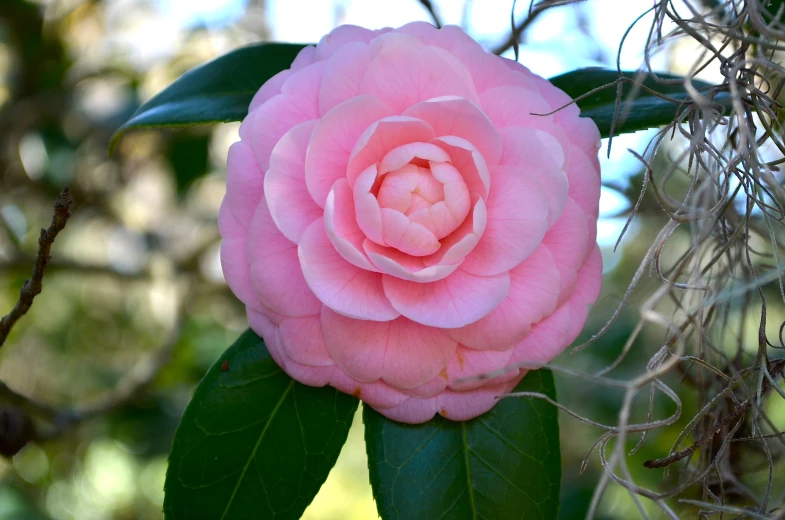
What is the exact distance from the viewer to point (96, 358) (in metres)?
2.51

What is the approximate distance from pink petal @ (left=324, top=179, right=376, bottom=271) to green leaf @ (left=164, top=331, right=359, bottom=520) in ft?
0.55

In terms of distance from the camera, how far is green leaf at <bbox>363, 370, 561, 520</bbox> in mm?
616

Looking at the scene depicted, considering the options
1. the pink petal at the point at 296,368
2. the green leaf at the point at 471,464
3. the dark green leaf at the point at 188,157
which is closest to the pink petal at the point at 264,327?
the pink petal at the point at 296,368

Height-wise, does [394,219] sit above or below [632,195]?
above

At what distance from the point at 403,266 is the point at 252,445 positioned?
248 millimetres

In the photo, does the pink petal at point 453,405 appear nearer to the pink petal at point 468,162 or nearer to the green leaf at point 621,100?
the pink petal at point 468,162

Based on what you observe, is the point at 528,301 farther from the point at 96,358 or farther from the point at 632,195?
the point at 96,358

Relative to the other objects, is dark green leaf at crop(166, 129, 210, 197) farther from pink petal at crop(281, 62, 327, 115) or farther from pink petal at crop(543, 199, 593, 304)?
pink petal at crop(543, 199, 593, 304)

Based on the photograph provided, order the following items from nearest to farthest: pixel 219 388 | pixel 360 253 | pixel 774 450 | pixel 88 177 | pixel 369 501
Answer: pixel 360 253
pixel 219 388
pixel 774 450
pixel 88 177
pixel 369 501

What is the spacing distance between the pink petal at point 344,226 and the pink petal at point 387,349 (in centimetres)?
5

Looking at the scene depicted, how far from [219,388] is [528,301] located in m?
0.32

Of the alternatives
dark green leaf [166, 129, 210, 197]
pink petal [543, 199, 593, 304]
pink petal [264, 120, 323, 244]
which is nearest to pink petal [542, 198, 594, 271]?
pink petal [543, 199, 593, 304]

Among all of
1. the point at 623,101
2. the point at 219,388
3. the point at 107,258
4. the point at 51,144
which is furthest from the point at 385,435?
the point at 107,258

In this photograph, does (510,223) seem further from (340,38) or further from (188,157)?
(188,157)
